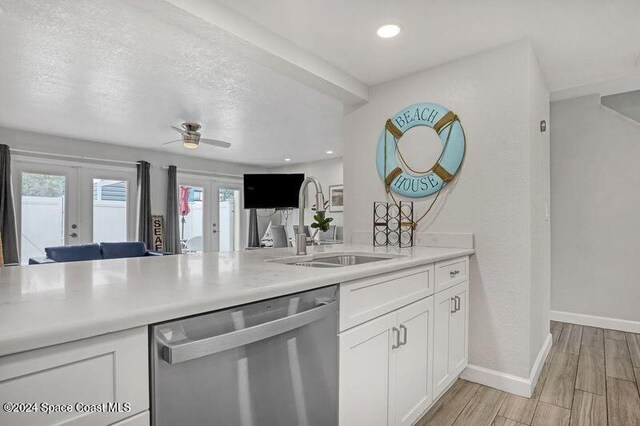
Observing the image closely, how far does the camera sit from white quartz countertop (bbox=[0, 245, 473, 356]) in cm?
60

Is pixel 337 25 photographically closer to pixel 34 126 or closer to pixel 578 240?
pixel 578 240

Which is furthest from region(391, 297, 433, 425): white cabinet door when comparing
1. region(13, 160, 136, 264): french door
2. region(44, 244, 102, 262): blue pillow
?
region(13, 160, 136, 264): french door

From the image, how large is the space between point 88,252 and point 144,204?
58.0 inches

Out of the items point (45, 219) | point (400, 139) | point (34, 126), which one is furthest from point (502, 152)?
point (45, 219)

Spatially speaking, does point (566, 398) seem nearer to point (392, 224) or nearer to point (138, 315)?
point (392, 224)

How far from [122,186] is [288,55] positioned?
4725 millimetres

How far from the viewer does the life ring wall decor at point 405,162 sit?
237 cm

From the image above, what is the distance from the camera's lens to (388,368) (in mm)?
1414

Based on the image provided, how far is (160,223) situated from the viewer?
19.8 ft

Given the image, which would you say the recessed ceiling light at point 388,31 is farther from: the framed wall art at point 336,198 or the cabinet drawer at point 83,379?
the framed wall art at point 336,198

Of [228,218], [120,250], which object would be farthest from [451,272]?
[228,218]

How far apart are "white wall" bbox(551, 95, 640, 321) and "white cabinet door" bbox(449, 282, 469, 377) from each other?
1895 mm

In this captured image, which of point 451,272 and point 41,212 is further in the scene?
point 41,212

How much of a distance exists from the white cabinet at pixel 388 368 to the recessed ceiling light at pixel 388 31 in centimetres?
154
